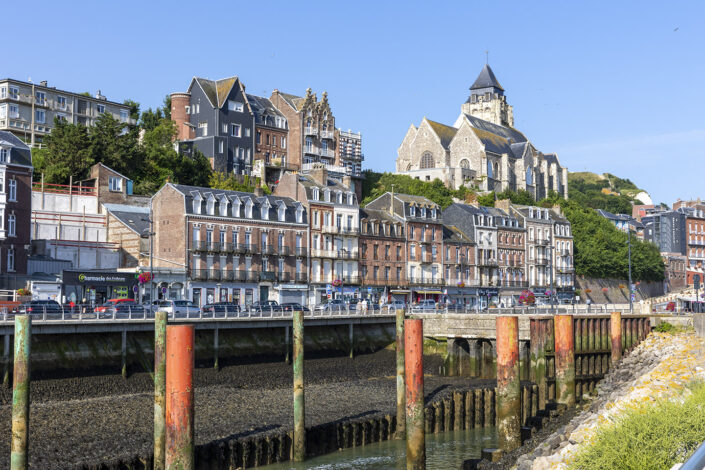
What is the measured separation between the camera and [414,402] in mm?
27125

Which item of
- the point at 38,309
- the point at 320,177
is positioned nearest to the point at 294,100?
the point at 320,177

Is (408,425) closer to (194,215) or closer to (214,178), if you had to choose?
(194,215)

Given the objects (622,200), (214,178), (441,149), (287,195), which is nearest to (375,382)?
(287,195)

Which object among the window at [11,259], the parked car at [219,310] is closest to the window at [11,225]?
the window at [11,259]

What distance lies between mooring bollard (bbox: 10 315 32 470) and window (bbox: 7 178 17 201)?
37720 millimetres

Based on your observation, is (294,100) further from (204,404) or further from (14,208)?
(204,404)

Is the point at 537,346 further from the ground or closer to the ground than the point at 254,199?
closer to the ground

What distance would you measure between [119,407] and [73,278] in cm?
2780

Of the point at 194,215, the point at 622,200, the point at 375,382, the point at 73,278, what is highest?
the point at 622,200

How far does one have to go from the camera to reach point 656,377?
1324 inches

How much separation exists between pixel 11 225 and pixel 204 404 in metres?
31.3

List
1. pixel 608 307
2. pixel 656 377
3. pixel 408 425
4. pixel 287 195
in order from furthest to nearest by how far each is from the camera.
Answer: pixel 287 195 < pixel 608 307 < pixel 656 377 < pixel 408 425

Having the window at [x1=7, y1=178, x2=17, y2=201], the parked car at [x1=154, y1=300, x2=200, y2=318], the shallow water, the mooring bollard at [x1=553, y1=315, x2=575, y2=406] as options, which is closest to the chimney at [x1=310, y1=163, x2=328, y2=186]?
the window at [x1=7, y1=178, x2=17, y2=201]

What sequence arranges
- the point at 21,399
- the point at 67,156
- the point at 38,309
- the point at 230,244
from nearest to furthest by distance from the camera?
1. the point at 21,399
2. the point at 38,309
3. the point at 230,244
4. the point at 67,156
